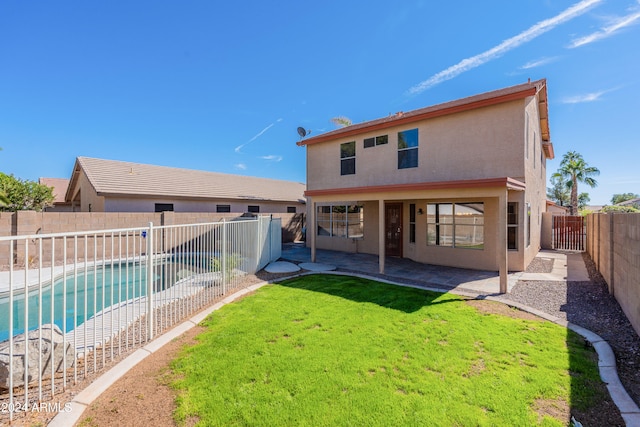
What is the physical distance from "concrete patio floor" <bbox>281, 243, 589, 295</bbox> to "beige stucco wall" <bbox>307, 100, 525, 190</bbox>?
352 cm

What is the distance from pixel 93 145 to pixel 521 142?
30131 mm

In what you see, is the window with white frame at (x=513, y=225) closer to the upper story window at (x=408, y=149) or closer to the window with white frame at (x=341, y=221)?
the upper story window at (x=408, y=149)

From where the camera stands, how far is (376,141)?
1288 centimetres

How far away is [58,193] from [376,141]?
33.6 meters

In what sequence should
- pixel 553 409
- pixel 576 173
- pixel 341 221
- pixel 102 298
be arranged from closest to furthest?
1. pixel 553 409
2. pixel 102 298
3. pixel 341 221
4. pixel 576 173

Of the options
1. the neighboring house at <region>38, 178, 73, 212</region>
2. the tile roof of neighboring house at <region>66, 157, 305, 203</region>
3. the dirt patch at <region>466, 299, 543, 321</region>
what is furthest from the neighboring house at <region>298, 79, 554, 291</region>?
the neighboring house at <region>38, 178, 73, 212</region>

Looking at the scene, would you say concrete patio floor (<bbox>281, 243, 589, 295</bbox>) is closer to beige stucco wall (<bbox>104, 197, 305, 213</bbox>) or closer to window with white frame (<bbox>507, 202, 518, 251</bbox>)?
window with white frame (<bbox>507, 202, 518, 251</bbox>)

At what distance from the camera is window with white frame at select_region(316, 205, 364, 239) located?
14.0 m

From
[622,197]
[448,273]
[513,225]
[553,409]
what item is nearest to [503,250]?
[448,273]

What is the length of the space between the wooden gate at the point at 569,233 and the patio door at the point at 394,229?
10459 mm

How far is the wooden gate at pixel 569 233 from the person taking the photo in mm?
15123

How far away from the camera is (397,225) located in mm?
12867

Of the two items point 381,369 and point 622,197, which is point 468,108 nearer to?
point 381,369

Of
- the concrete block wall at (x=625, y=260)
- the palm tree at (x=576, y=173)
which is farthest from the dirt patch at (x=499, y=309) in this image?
the palm tree at (x=576, y=173)
